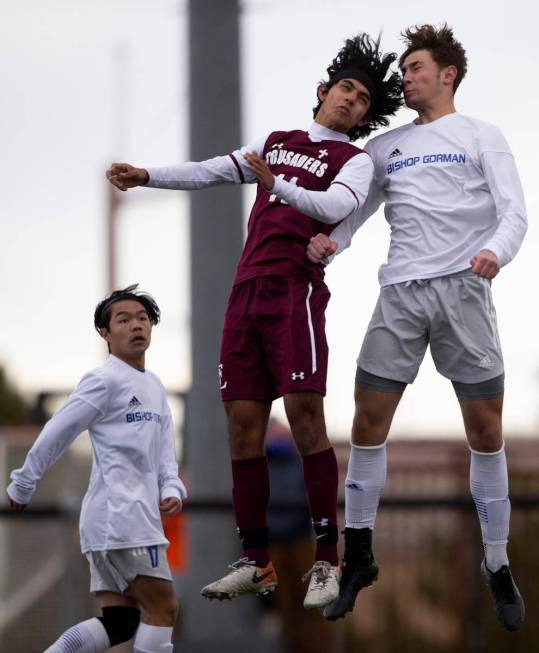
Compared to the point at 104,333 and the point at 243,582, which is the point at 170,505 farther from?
the point at 104,333

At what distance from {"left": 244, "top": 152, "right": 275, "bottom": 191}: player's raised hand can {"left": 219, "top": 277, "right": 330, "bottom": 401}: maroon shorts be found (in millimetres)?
548

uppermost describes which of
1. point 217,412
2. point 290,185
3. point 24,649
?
point 290,185

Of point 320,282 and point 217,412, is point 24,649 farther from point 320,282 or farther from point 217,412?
point 320,282

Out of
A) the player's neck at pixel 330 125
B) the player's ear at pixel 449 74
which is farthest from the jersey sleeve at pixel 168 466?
the player's ear at pixel 449 74

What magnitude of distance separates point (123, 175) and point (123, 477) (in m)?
1.50

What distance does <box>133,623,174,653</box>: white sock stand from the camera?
8.36m

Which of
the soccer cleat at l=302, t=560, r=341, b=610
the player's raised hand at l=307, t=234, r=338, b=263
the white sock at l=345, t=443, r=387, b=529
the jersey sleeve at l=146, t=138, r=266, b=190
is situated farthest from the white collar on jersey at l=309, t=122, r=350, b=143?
the soccer cleat at l=302, t=560, r=341, b=610

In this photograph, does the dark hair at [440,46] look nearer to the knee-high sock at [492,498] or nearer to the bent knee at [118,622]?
the knee-high sock at [492,498]

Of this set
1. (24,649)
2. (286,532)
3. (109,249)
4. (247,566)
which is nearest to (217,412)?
(286,532)

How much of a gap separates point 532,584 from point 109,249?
1333cm

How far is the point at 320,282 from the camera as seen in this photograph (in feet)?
26.7

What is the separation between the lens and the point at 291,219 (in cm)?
813

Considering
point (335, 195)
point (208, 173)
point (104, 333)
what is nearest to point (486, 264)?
point (335, 195)

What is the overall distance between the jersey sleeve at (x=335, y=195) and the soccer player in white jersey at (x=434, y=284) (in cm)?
19
